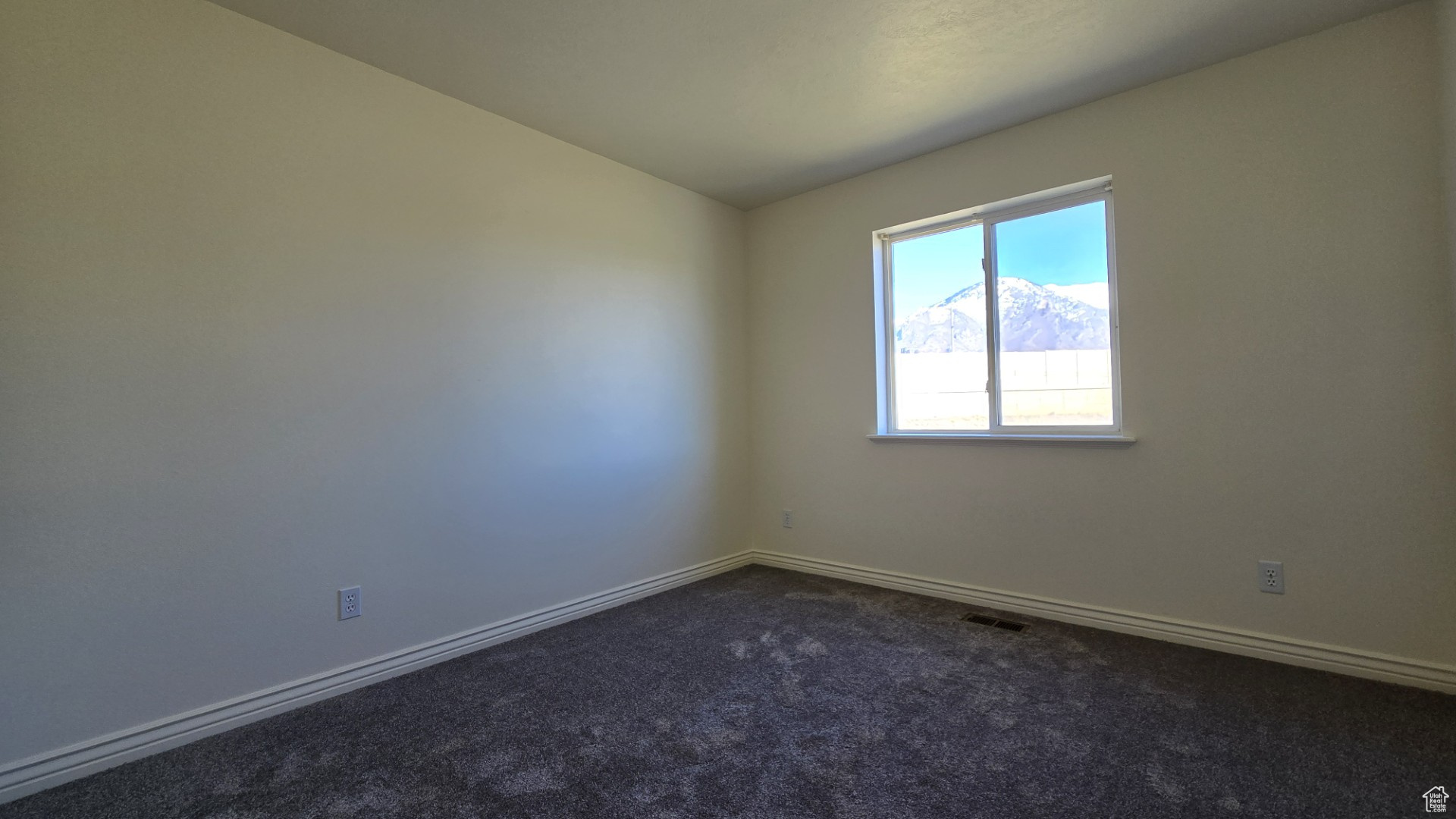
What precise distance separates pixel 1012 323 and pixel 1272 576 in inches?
59.6

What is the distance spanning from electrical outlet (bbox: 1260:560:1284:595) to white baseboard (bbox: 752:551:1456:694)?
179mm

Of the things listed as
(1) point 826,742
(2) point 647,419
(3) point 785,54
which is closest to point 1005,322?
(3) point 785,54

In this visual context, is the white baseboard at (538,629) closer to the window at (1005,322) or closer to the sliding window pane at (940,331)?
the window at (1005,322)

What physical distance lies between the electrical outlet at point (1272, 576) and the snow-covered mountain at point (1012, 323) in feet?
3.55

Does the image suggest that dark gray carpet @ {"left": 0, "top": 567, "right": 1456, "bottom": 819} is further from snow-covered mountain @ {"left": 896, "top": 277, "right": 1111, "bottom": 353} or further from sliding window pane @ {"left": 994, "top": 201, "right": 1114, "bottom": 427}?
snow-covered mountain @ {"left": 896, "top": 277, "right": 1111, "bottom": 353}

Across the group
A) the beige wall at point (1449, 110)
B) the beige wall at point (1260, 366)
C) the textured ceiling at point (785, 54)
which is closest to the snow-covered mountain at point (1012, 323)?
the beige wall at point (1260, 366)

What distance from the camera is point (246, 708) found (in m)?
2.04

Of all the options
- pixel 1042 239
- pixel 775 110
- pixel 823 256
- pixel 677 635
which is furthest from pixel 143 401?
pixel 1042 239

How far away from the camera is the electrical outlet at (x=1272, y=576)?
7.81ft

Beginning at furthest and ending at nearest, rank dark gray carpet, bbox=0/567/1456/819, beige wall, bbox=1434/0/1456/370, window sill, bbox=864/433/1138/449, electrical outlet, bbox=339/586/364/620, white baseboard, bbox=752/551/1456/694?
1. window sill, bbox=864/433/1138/449
2. electrical outlet, bbox=339/586/364/620
3. white baseboard, bbox=752/551/1456/694
4. beige wall, bbox=1434/0/1456/370
5. dark gray carpet, bbox=0/567/1456/819

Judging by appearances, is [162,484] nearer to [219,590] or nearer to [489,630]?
[219,590]

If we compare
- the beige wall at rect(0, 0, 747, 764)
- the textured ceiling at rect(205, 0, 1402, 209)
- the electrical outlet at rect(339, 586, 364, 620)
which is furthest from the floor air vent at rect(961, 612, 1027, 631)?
the electrical outlet at rect(339, 586, 364, 620)

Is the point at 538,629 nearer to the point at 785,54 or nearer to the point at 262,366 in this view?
the point at 262,366

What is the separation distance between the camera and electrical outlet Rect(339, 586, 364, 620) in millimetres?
2299
